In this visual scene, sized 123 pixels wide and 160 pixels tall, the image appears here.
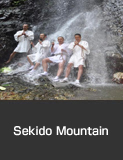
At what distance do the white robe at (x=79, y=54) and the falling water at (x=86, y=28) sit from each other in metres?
0.74

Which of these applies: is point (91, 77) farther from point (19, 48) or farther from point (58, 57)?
point (19, 48)

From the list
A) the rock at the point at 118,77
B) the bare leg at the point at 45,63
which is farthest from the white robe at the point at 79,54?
the rock at the point at 118,77

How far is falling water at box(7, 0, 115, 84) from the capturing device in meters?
7.52

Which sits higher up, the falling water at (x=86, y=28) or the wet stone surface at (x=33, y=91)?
the falling water at (x=86, y=28)

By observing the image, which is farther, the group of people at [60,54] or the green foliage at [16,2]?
the green foliage at [16,2]

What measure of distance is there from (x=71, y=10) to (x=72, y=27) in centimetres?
249

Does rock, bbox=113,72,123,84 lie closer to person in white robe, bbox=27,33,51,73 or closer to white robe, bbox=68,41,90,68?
white robe, bbox=68,41,90,68

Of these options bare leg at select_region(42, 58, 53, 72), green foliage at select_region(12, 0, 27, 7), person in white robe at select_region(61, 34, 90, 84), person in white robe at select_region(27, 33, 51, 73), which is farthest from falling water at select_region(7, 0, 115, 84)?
green foliage at select_region(12, 0, 27, 7)

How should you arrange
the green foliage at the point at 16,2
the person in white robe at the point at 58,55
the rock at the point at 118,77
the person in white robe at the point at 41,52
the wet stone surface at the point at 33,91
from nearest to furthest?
the wet stone surface at the point at 33,91 < the rock at the point at 118,77 < the person in white robe at the point at 58,55 < the person in white robe at the point at 41,52 < the green foliage at the point at 16,2

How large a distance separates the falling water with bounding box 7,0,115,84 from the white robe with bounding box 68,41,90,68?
738mm

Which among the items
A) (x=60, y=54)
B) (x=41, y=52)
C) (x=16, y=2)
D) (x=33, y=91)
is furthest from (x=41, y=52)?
(x=16, y=2)

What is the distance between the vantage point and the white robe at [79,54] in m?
6.74

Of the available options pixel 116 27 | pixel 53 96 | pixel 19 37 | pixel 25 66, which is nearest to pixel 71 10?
pixel 116 27

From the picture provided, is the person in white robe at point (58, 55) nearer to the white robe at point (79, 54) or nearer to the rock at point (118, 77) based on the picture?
the white robe at point (79, 54)
